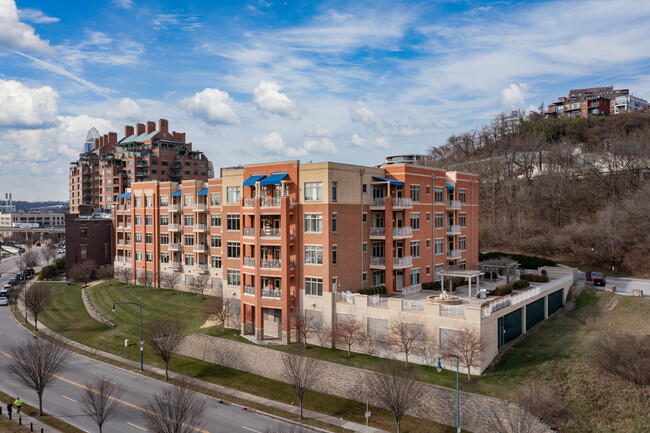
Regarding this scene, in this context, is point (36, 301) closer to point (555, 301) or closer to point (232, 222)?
point (232, 222)

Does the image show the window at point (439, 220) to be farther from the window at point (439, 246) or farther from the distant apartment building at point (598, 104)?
the distant apartment building at point (598, 104)

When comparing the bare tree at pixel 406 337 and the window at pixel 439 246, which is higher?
the window at pixel 439 246

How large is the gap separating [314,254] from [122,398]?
19224 millimetres

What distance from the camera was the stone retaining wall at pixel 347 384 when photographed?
92.9 ft

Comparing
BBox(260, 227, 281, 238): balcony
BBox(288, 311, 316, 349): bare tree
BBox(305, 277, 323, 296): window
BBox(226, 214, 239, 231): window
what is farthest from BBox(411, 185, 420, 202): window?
BBox(226, 214, 239, 231): window

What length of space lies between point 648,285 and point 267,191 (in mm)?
43087

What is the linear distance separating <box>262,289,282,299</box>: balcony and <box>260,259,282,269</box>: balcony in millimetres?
2204

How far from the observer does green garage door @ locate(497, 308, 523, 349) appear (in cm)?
3575

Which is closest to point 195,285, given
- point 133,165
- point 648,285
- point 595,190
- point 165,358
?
point 165,358

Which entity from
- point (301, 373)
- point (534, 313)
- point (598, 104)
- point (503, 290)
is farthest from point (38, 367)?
point (598, 104)

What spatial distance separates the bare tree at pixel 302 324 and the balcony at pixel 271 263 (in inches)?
176

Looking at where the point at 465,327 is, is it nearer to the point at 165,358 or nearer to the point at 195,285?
the point at 165,358

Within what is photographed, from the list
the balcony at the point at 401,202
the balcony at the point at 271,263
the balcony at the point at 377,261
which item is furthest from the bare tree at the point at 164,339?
the balcony at the point at 401,202

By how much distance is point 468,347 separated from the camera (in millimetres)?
31719
